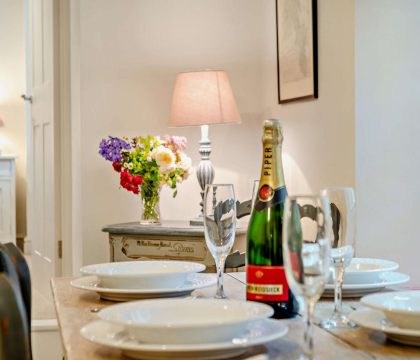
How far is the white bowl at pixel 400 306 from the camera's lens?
105 cm

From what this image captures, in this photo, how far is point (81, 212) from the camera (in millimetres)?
3848

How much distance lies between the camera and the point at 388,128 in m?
2.81

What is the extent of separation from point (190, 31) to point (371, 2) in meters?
1.25

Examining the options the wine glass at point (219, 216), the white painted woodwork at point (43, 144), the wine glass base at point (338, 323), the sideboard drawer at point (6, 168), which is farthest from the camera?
the sideboard drawer at point (6, 168)

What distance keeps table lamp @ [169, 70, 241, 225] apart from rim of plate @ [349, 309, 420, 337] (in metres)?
2.16

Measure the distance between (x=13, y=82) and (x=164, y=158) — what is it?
4.65 meters

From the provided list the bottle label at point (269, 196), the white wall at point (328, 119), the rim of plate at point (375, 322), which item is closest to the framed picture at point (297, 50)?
the white wall at point (328, 119)

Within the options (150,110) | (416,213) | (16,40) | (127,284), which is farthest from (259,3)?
(16,40)

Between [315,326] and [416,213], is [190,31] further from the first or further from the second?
[315,326]

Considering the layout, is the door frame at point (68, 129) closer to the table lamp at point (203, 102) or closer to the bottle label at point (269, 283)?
the table lamp at point (203, 102)

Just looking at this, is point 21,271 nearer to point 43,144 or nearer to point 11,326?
point 11,326

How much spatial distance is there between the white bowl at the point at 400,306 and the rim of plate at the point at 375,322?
1 cm

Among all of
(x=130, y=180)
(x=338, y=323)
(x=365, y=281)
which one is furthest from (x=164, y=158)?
(x=338, y=323)

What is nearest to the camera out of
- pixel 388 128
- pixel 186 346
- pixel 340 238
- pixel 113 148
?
pixel 186 346
